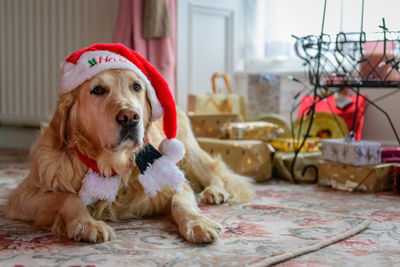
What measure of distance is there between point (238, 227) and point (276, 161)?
3.86 ft

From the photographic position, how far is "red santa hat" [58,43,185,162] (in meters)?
1.52

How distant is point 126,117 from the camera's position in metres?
1.39

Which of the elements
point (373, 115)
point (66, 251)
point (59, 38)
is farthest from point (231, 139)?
point (59, 38)

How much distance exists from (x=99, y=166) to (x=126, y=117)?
26 cm

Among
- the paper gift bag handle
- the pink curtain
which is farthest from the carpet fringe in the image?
the pink curtain

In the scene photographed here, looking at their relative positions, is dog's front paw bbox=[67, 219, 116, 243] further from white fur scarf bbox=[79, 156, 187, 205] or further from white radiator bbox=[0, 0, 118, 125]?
white radiator bbox=[0, 0, 118, 125]

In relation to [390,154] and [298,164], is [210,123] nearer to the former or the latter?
[298,164]

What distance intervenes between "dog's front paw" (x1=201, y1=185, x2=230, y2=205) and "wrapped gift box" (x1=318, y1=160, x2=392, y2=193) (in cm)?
63

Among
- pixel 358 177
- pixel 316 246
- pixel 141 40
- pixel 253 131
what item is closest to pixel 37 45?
pixel 141 40

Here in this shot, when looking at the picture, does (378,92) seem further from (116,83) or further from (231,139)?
(116,83)

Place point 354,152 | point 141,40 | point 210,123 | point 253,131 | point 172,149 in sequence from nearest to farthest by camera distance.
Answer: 1. point 172,149
2. point 354,152
3. point 253,131
4. point 210,123
5. point 141,40

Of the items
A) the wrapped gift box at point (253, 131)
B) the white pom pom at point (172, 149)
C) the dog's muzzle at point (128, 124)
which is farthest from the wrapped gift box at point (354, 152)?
the dog's muzzle at point (128, 124)

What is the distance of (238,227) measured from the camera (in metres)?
1.58

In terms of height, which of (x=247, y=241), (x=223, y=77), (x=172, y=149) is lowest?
(x=247, y=241)
